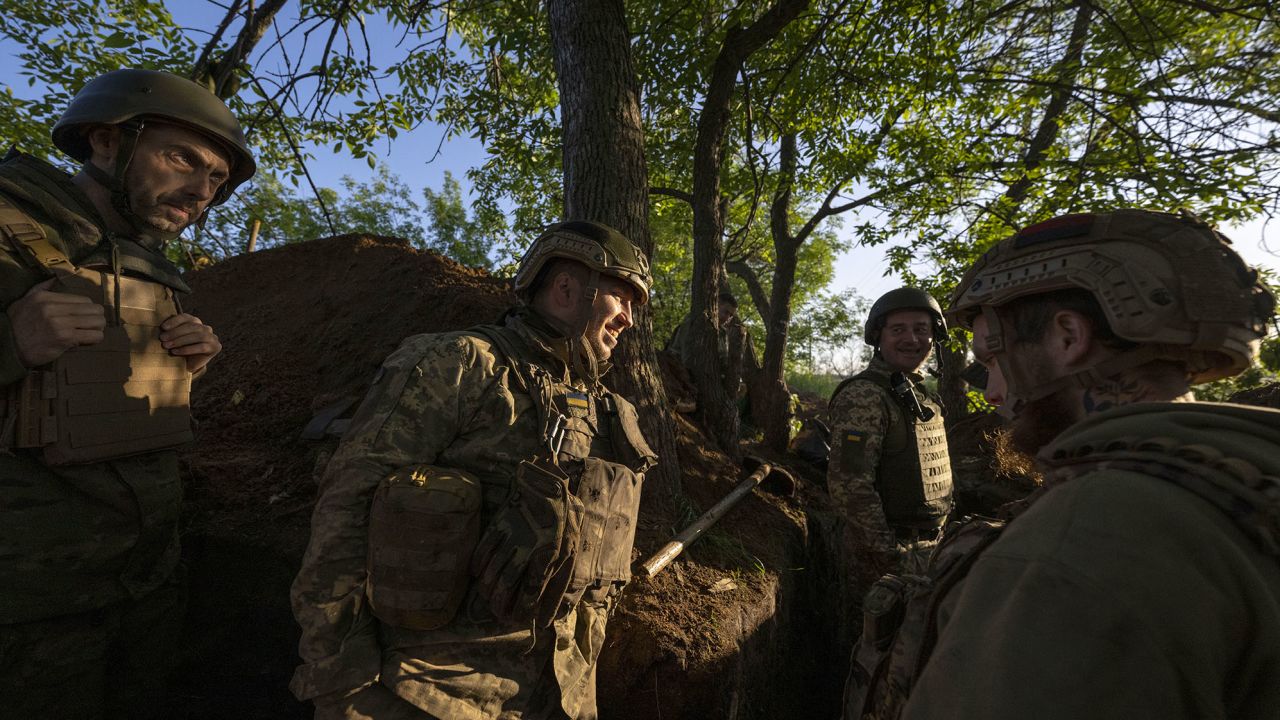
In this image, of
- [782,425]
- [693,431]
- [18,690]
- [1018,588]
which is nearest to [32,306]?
[18,690]

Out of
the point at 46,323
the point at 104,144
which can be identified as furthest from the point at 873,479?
the point at 104,144

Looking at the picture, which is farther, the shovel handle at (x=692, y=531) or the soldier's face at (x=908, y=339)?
the soldier's face at (x=908, y=339)

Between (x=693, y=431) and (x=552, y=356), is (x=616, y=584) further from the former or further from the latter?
(x=693, y=431)

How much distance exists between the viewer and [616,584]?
86.6 inches

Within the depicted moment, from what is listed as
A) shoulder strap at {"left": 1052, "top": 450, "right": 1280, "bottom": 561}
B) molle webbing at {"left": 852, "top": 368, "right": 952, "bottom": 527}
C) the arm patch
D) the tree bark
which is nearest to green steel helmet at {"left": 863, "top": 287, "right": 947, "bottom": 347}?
molle webbing at {"left": 852, "top": 368, "right": 952, "bottom": 527}

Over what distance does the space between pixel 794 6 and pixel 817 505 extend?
4889mm

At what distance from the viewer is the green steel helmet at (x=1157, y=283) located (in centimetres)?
119

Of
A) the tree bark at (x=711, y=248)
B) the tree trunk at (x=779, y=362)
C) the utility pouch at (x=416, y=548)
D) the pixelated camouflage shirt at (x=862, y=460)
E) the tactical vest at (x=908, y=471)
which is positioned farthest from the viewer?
the tree trunk at (x=779, y=362)

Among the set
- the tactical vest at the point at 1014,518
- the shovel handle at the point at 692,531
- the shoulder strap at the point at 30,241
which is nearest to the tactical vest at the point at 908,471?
the shovel handle at the point at 692,531

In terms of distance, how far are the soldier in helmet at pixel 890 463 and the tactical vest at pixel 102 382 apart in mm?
3755

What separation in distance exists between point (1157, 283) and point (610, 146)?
3.03m

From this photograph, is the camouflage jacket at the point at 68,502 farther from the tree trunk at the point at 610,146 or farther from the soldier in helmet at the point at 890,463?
the soldier in helmet at the point at 890,463

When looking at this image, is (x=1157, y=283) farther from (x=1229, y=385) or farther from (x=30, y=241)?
(x=1229, y=385)

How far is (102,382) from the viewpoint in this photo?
197 cm
